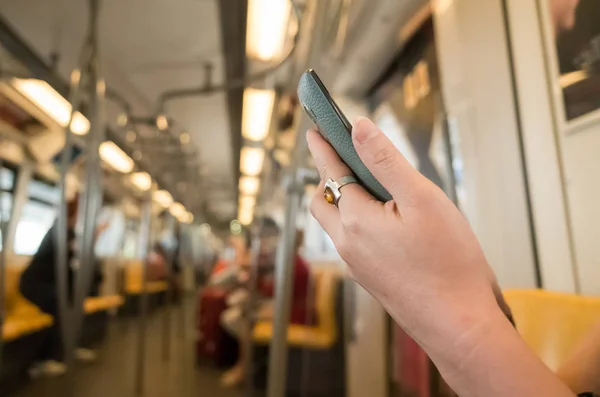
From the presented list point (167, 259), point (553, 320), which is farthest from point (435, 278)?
point (167, 259)

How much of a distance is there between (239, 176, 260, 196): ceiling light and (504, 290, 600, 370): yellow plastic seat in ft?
13.8

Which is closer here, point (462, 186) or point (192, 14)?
point (462, 186)

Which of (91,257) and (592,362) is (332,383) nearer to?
(91,257)

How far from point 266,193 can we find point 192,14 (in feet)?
4.18

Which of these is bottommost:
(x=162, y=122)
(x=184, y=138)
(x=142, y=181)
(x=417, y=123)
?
(x=417, y=123)

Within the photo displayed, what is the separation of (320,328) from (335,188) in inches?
86.8

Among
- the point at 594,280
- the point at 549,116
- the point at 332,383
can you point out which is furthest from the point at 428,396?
the point at 332,383

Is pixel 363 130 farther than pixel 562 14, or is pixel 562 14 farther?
pixel 562 14

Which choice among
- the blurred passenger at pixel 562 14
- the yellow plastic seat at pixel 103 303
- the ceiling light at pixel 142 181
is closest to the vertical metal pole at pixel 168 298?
the yellow plastic seat at pixel 103 303

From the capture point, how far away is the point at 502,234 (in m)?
1.18

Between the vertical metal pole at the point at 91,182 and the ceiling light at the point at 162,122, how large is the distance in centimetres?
91

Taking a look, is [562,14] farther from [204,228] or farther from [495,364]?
[204,228]

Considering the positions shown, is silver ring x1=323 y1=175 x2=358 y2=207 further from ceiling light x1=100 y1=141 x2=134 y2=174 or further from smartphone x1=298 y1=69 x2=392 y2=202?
ceiling light x1=100 y1=141 x2=134 y2=174

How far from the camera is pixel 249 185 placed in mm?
5789
